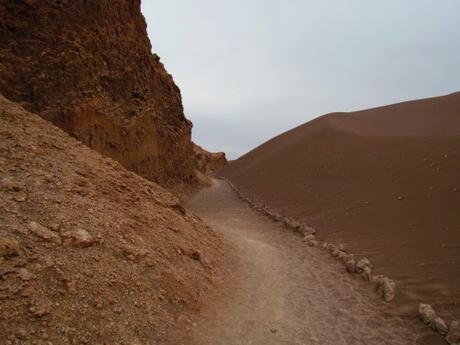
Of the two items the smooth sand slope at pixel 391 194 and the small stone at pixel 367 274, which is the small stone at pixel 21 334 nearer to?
the smooth sand slope at pixel 391 194

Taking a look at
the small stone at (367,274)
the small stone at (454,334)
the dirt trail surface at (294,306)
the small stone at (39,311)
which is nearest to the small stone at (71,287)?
the small stone at (39,311)

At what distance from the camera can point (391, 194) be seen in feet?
37.8

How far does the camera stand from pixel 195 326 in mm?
4875

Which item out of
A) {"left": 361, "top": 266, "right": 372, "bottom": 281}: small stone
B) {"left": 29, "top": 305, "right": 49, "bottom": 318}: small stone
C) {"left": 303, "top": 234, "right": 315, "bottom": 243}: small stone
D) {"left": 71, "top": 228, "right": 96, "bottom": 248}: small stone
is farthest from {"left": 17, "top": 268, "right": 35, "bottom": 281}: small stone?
{"left": 303, "top": 234, "right": 315, "bottom": 243}: small stone

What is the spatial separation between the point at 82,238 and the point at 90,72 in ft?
27.9

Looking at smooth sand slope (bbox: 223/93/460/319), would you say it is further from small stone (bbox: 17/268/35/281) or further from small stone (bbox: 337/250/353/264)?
small stone (bbox: 17/268/35/281)

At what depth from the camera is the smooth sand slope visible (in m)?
6.74

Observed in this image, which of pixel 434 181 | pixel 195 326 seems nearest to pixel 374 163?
pixel 434 181

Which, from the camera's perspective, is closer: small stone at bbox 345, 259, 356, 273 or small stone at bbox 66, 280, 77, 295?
small stone at bbox 66, 280, 77, 295

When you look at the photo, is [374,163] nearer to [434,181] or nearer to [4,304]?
[434,181]

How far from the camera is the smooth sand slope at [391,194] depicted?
6.74 metres

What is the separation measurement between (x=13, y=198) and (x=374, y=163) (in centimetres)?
1476

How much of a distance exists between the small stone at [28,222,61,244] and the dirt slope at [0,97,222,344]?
1 centimetres

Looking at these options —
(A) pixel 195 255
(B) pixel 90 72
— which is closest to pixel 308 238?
(A) pixel 195 255
